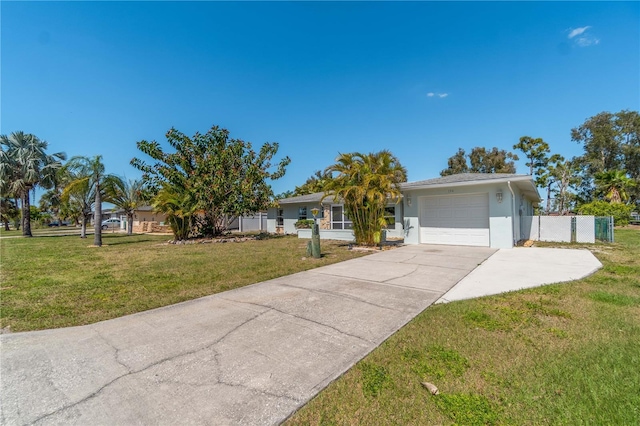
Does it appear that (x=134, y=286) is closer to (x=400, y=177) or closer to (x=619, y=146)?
(x=400, y=177)

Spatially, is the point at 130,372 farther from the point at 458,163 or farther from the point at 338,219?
the point at 458,163

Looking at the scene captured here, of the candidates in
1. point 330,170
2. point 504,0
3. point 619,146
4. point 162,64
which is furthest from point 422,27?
point 619,146

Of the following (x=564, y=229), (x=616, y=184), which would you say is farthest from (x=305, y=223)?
(x=616, y=184)

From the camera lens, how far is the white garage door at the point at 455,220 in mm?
11719

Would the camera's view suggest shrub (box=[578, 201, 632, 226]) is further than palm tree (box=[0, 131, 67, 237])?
Yes

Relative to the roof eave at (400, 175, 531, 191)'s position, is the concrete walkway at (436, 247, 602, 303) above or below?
A: below

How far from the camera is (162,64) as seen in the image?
1193cm

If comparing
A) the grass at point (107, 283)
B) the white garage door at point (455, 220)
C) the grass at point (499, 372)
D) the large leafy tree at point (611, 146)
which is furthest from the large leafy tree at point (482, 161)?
the grass at point (499, 372)

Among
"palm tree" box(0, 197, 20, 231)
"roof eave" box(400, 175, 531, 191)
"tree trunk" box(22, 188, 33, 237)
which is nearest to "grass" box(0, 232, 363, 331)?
"roof eave" box(400, 175, 531, 191)

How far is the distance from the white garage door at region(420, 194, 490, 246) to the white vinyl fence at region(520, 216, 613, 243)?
A: 475cm

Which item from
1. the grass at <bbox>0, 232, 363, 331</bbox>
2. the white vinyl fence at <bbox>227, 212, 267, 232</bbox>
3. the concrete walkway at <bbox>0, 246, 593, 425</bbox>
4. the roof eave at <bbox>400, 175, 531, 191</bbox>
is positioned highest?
the roof eave at <bbox>400, 175, 531, 191</bbox>

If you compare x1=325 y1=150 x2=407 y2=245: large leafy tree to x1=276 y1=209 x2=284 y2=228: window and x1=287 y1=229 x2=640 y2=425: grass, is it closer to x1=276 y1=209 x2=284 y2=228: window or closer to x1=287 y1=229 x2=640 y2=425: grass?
x1=287 y1=229 x2=640 y2=425: grass

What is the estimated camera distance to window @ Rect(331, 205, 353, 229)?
1898 cm

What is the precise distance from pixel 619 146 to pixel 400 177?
41.5 m
